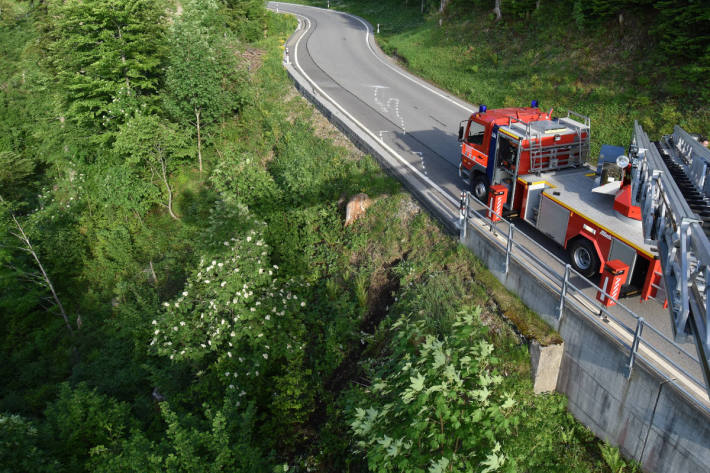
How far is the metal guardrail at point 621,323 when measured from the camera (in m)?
6.66

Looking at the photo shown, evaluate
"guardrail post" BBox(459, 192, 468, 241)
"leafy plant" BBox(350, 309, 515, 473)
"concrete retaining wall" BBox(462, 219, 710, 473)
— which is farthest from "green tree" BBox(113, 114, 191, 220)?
"leafy plant" BBox(350, 309, 515, 473)

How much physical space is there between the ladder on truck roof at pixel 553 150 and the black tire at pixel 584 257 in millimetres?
2473

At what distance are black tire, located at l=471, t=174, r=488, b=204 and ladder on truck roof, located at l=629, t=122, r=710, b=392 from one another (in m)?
→ 3.73

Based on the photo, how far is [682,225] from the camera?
541 centimetres

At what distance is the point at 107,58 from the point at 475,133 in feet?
Result: 61.2

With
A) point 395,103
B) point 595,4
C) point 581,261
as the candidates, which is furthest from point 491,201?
point 595,4

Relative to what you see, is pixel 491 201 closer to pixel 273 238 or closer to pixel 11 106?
pixel 273 238

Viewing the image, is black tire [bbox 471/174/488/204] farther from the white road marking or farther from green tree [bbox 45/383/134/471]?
green tree [bbox 45/383/134/471]

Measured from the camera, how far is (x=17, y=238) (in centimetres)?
1933

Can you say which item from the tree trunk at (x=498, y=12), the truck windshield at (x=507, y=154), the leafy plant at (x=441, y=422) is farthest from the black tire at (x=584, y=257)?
the tree trunk at (x=498, y=12)

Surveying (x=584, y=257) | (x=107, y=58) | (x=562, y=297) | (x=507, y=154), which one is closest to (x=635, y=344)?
(x=562, y=297)

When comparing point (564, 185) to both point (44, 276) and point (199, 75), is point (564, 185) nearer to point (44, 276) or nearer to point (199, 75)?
point (199, 75)

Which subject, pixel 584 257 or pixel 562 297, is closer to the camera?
pixel 562 297

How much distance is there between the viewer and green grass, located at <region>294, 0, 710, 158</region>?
57.0ft
